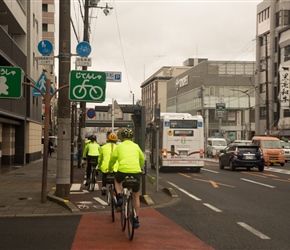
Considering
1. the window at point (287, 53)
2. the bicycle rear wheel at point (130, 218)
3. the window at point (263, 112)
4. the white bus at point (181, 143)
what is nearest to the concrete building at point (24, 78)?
the white bus at point (181, 143)

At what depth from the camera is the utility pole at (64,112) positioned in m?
12.8

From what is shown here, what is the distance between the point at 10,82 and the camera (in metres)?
12.1

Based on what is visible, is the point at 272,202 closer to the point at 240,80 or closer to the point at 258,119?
the point at 258,119

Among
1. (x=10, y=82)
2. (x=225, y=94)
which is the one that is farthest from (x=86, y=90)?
(x=225, y=94)

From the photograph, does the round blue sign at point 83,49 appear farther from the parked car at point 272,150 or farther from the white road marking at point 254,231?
the parked car at point 272,150

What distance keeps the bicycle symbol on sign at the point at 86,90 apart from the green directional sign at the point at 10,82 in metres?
1.46

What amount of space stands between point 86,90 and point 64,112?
41.1 inches

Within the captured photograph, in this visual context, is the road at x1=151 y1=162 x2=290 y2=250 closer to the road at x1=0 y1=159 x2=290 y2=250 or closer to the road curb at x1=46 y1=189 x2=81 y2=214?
the road at x1=0 y1=159 x2=290 y2=250

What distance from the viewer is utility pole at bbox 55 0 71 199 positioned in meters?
12.8

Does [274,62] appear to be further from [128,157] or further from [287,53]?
[128,157]

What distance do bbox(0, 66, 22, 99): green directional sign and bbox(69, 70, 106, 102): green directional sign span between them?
4.38ft

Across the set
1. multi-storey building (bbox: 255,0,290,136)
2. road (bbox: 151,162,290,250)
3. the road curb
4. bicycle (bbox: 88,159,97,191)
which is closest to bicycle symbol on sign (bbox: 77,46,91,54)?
the road curb

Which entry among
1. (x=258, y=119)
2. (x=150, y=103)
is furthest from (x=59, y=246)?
(x=150, y=103)

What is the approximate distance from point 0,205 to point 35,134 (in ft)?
84.2
